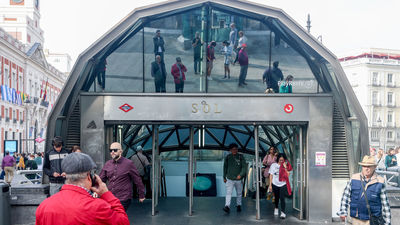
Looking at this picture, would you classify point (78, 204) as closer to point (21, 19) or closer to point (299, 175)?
point (299, 175)

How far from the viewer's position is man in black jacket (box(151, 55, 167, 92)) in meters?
11.6

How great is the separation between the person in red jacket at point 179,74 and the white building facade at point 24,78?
112 ft

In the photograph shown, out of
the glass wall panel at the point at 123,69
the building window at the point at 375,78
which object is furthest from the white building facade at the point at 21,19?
the glass wall panel at the point at 123,69

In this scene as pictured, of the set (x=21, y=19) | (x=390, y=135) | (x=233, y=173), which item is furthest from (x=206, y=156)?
(x=390, y=135)

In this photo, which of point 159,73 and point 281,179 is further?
point 281,179

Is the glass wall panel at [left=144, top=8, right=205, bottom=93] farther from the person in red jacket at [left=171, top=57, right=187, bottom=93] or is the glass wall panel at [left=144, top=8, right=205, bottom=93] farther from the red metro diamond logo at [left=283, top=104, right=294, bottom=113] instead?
the red metro diamond logo at [left=283, top=104, right=294, bottom=113]

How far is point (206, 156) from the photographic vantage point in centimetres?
1995

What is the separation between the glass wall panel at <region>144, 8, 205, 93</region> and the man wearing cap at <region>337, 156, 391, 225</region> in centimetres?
548

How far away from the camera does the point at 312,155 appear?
11.5 m

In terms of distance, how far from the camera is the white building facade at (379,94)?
8231 centimetres

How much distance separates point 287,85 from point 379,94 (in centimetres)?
7677

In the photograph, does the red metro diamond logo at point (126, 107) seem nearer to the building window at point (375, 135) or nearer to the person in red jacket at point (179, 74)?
the person in red jacket at point (179, 74)

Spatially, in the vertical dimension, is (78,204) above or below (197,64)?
below

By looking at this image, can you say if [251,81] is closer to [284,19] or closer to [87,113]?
[284,19]
